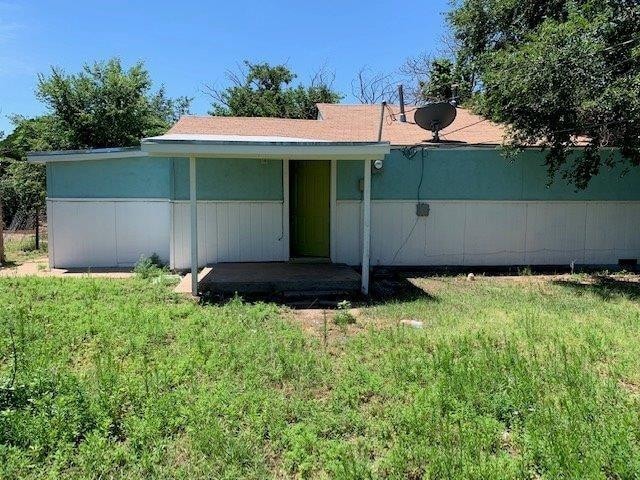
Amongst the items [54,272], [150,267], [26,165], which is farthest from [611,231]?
[26,165]

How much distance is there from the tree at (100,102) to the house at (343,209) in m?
7.86

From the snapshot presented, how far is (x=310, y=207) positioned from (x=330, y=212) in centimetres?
50

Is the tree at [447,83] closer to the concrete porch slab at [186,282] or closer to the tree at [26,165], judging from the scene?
the concrete porch slab at [186,282]

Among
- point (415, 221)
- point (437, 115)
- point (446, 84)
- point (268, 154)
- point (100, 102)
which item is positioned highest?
point (446, 84)

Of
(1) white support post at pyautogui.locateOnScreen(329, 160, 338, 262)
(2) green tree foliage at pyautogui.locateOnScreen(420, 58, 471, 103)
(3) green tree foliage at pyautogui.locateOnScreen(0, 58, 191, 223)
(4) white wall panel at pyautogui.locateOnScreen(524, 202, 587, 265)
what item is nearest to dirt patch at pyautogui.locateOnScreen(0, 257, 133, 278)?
(1) white support post at pyautogui.locateOnScreen(329, 160, 338, 262)

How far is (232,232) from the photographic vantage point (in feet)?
30.1

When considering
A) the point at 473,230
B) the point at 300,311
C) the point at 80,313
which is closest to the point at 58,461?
the point at 80,313

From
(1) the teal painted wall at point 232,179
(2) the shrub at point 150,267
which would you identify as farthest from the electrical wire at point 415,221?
(2) the shrub at point 150,267

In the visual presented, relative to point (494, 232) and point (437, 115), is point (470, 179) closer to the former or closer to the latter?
point (494, 232)

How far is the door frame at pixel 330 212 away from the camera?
9133 millimetres

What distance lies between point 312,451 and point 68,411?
1.82 metres

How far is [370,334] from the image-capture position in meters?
5.24

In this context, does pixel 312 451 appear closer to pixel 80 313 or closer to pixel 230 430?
pixel 230 430

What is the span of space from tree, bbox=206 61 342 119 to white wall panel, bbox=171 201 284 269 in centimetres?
1357
